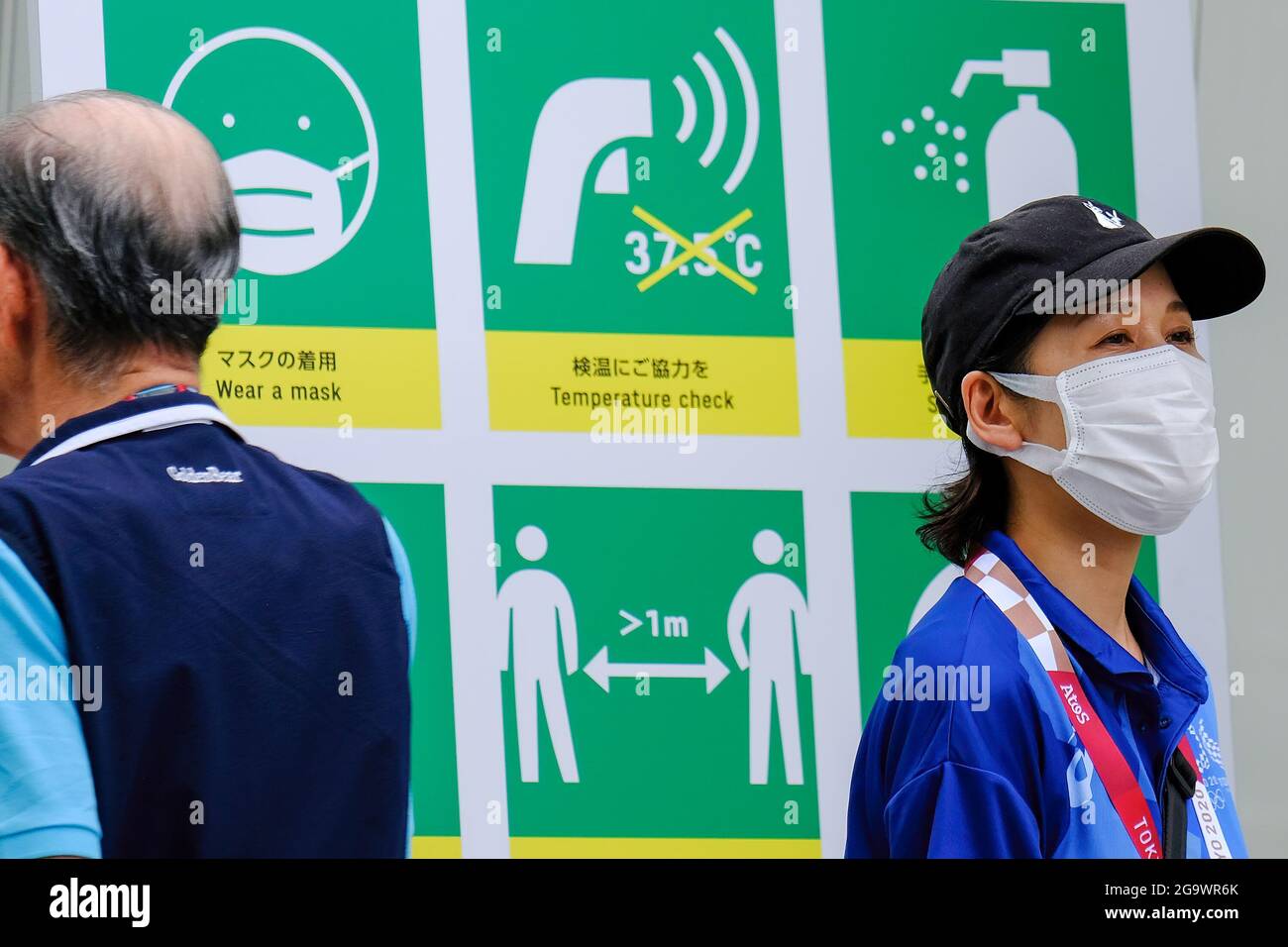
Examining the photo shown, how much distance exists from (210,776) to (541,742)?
4.48 ft

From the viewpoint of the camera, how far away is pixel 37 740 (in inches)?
53.6

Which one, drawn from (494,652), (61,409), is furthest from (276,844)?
(494,652)

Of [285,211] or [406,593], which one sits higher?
[285,211]

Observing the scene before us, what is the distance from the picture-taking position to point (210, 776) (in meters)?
1.43

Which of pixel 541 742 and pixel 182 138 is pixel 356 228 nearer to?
pixel 541 742

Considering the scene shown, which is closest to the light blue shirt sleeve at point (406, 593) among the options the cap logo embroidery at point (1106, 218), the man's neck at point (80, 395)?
the man's neck at point (80, 395)

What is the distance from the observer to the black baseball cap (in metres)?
1.89

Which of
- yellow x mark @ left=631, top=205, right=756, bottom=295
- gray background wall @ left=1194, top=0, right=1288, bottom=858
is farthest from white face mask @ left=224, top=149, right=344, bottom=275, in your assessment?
gray background wall @ left=1194, top=0, right=1288, bottom=858

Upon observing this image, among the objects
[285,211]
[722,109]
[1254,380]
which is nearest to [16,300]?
[285,211]

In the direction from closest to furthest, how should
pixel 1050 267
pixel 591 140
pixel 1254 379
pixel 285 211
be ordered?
pixel 1050 267
pixel 285 211
pixel 591 140
pixel 1254 379

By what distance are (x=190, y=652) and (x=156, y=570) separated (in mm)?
70

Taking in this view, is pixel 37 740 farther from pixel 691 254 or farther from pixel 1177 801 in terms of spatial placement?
pixel 691 254

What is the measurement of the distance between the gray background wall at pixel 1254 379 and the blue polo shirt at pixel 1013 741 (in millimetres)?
1364

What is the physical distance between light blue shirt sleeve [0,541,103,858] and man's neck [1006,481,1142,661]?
100 cm
